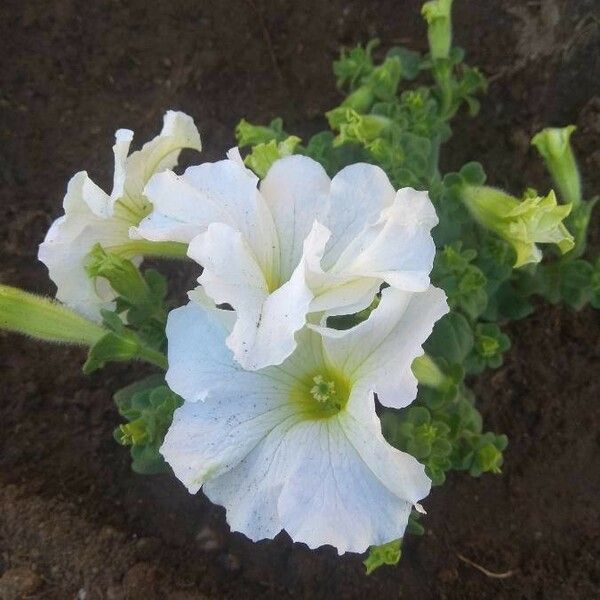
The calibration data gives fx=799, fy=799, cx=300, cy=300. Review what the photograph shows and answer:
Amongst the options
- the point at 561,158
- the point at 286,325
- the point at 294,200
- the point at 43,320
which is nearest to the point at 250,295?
the point at 286,325

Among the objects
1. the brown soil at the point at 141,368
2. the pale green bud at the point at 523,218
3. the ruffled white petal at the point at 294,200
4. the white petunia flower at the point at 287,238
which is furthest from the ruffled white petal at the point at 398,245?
the brown soil at the point at 141,368

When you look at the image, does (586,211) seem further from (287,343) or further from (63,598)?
(63,598)

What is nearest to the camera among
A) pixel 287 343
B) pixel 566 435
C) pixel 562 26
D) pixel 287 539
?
pixel 287 343

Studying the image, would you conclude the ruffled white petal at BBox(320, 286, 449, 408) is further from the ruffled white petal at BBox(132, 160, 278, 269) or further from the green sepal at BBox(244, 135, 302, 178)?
the green sepal at BBox(244, 135, 302, 178)

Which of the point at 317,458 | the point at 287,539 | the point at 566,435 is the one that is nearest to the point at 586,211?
the point at 566,435

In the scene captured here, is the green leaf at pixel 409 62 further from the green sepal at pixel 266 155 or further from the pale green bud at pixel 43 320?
the pale green bud at pixel 43 320

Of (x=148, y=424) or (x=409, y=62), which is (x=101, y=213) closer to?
(x=148, y=424)
